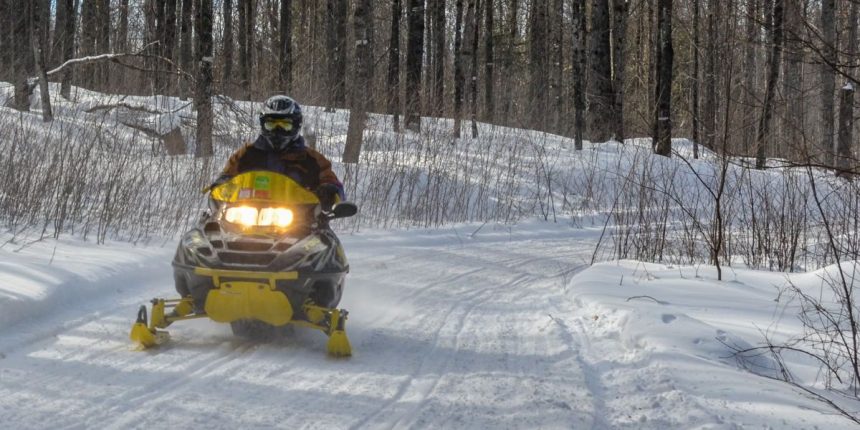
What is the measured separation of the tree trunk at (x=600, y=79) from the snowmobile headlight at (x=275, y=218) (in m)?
14.6

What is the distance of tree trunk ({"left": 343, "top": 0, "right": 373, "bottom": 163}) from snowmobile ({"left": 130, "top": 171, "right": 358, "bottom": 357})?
754 cm

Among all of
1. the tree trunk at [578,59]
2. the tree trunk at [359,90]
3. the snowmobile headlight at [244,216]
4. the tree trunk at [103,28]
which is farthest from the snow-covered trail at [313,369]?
the tree trunk at [103,28]

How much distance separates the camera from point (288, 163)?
17.9 feet

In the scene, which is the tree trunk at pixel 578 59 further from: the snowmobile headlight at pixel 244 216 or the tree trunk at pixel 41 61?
the snowmobile headlight at pixel 244 216

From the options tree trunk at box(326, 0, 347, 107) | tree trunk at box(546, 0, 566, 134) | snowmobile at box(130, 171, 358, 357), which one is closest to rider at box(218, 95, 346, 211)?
snowmobile at box(130, 171, 358, 357)

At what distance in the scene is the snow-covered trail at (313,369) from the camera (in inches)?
137

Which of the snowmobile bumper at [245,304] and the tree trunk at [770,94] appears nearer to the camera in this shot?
the tree trunk at [770,94]

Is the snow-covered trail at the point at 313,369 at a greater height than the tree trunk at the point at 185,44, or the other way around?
the tree trunk at the point at 185,44

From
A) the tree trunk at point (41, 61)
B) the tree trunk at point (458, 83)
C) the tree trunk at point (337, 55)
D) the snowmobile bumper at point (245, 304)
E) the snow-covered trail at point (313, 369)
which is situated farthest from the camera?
the tree trunk at point (337, 55)

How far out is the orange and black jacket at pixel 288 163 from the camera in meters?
5.41

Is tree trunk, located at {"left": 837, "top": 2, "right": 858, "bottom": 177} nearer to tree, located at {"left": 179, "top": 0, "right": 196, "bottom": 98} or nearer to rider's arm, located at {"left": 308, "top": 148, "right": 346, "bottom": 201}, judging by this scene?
rider's arm, located at {"left": 308, "top": 148, "right": 346, "bottom": 201}

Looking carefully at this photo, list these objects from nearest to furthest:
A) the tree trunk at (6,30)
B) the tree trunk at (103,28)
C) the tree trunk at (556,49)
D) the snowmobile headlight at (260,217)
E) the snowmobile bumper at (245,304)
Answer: the snowmobile bumper at (245,304)
the snowmobile headlight at (260,217)
the tree trunk at (6,30)
the tree trunk at (103,28)
the tree trunk at (556,49)

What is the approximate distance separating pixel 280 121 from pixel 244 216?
2.79 feet

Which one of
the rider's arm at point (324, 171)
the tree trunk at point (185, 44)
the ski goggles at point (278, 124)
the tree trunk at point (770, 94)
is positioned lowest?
the rider's arm at point (324, 171)
